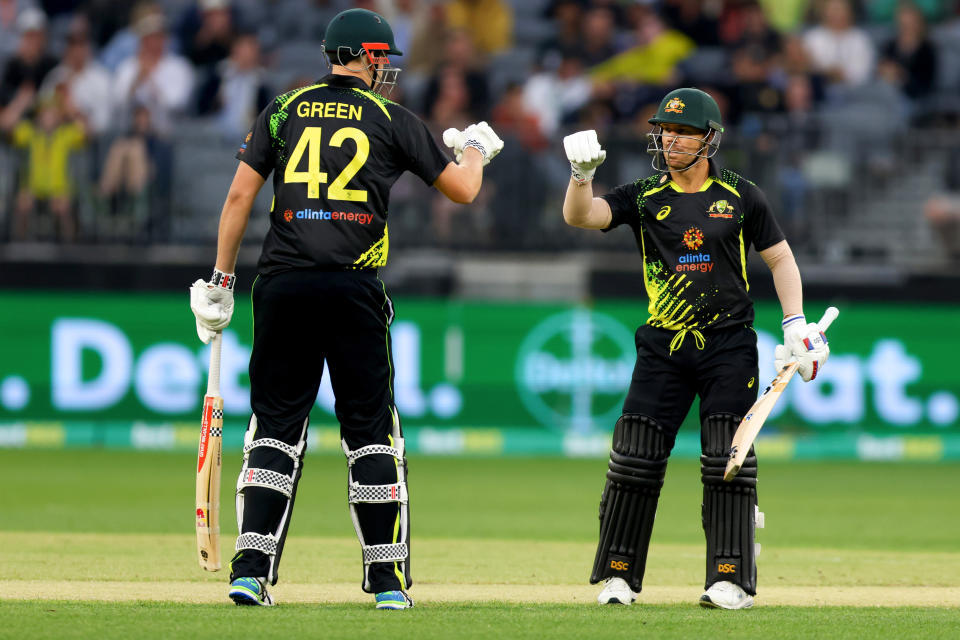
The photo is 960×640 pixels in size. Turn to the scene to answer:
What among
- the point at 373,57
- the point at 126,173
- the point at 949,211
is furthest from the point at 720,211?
the point at 126,173

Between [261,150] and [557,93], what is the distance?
38.0 feet

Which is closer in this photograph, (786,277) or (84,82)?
(786,277)

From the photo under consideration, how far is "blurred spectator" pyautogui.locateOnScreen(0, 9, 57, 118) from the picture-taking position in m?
17.5

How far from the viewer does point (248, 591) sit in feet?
20.1

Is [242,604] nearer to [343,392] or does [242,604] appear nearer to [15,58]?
[343,392]

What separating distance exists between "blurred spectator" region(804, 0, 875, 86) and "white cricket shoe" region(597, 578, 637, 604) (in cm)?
1202

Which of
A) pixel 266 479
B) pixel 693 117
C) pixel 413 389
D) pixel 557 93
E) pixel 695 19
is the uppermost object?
pixel 695 19

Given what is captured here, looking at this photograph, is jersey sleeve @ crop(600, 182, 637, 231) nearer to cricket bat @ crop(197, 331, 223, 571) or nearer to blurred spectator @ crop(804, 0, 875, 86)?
cricket bat @ crop(197, 331, 223, 571)

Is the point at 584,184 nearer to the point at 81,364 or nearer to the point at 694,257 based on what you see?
the point at 694,257

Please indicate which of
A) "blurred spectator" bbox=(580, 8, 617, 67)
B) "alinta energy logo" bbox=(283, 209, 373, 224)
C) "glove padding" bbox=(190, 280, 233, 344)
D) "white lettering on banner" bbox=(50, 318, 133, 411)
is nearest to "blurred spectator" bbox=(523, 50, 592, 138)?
"blurred spectator" bbox=(580, 8, 617, 67)

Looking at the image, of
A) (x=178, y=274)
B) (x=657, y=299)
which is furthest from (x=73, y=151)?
(x=657, y=299)

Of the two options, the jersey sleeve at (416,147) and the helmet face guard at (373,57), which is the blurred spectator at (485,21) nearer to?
the helmet face guard at (373,57)

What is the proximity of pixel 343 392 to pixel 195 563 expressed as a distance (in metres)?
2.36

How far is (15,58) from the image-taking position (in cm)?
1781
